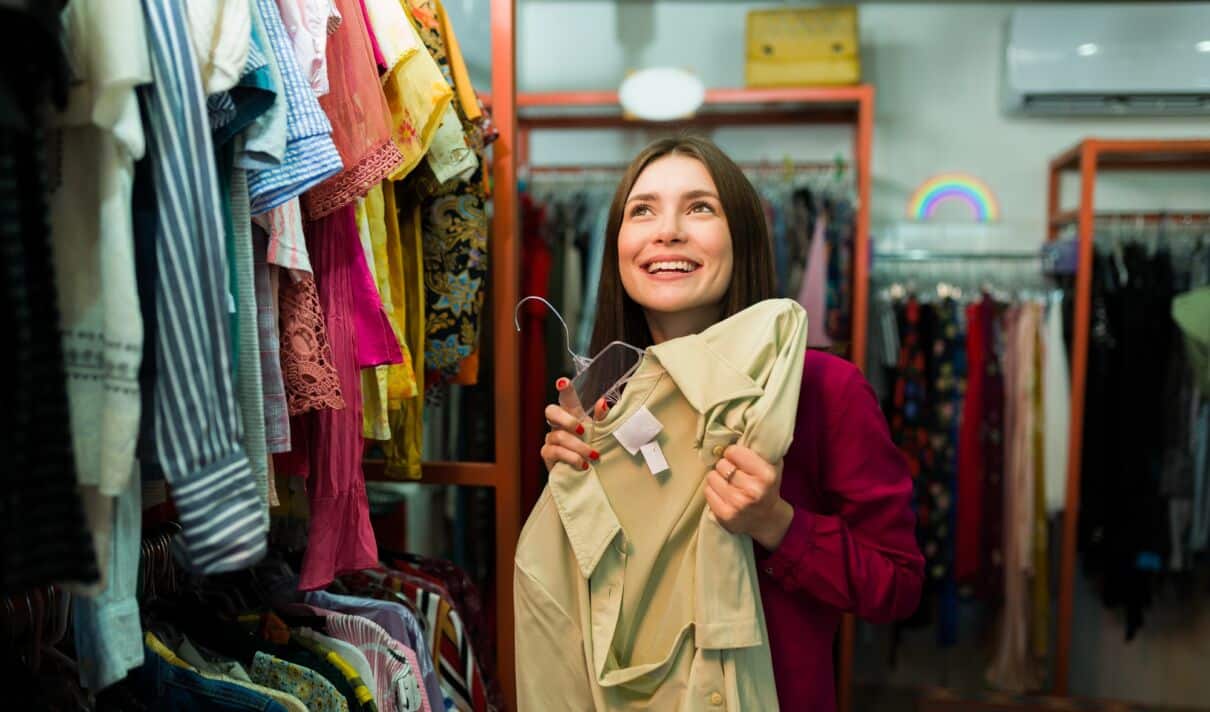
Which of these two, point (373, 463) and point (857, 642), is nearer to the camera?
point (373, 463)

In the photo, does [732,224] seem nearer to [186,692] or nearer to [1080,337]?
[186,692]

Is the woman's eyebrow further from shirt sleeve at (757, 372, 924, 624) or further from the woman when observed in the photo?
shirt sleeve at (757, 372, 924, 624)

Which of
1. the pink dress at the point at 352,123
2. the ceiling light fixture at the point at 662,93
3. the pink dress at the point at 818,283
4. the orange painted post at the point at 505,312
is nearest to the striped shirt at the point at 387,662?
the orange painted post at the point at 505,312

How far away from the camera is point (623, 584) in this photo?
3.80ft

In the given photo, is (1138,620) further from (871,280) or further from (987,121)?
(987,121)

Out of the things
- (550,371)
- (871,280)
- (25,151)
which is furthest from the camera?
(871,280)

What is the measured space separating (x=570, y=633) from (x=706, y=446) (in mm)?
332

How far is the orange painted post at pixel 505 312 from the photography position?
1660mm

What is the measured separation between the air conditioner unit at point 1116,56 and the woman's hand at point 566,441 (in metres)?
2.80

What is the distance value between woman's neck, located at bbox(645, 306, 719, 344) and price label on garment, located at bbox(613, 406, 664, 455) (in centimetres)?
17

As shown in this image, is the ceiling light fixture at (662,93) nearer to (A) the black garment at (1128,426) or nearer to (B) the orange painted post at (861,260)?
(B) the orange painted post at (861,260)

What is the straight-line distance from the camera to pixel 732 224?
1.23 metres

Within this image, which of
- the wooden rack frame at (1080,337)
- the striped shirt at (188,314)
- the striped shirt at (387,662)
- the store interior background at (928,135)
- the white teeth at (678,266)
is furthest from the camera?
the store interior background at (928,135)

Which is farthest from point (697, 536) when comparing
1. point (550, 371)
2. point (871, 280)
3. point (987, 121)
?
point (987, 121)
